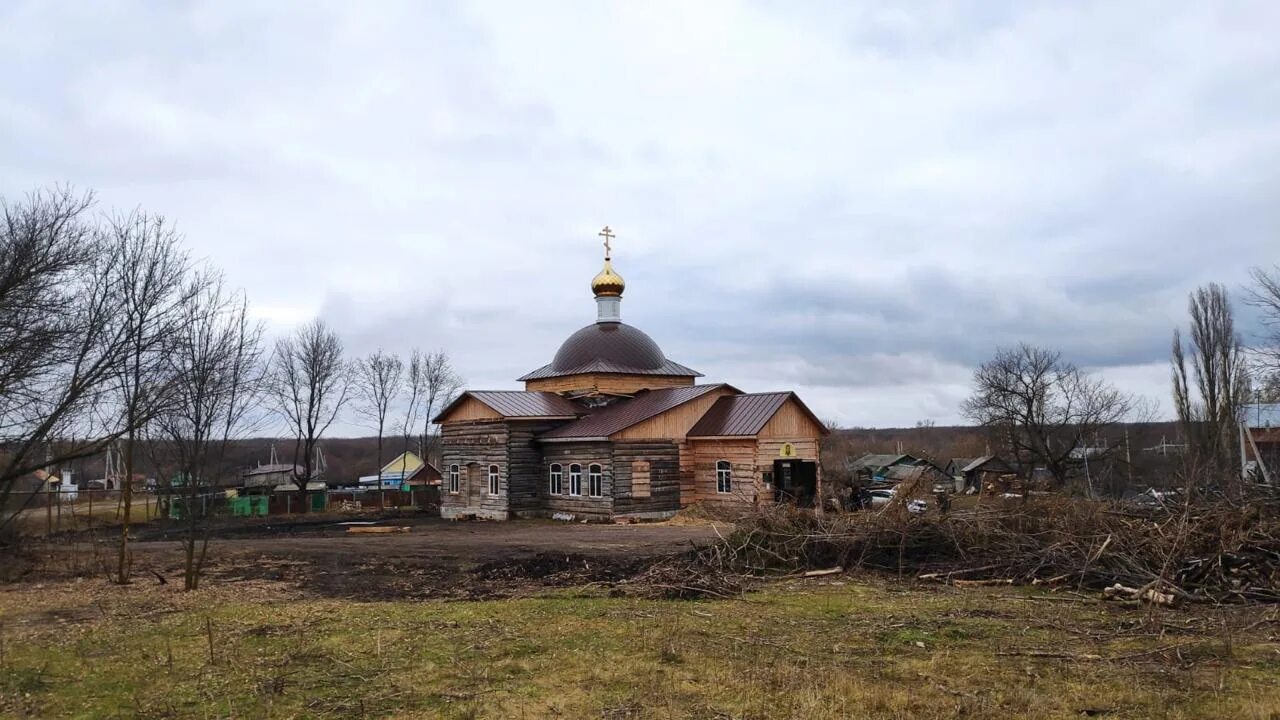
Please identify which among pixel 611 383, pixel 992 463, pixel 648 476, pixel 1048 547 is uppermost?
pixel 611 383

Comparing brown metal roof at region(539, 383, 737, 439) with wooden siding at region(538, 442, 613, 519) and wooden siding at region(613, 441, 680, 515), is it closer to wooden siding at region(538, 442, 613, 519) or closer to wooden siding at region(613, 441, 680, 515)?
wooden siding at region(538, 442, 613, 519)

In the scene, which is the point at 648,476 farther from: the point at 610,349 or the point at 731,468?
the point at 610,349

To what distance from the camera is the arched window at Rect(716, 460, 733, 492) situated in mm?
28781

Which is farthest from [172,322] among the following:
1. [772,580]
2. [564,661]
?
[772,580]

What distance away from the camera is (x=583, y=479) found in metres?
29.6

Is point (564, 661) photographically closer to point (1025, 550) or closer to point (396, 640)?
point (396, 640)

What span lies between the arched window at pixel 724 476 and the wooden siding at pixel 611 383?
6083 mm

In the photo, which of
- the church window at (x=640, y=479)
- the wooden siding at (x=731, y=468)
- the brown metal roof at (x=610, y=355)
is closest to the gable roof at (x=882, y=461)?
the brown metal roof at (x=610, y=355)

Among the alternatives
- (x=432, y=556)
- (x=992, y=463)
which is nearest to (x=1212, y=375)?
(x=992, y=463)

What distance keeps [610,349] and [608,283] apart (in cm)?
341

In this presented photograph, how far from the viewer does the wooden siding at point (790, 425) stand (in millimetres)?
28531

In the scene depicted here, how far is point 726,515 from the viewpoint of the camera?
2702cm

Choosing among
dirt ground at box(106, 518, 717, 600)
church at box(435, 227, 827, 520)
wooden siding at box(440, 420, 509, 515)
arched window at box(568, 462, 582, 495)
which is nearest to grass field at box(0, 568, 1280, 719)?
dirt ground at box(106, 518, 717, 600)

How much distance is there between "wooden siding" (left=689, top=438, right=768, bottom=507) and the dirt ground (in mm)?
2778
